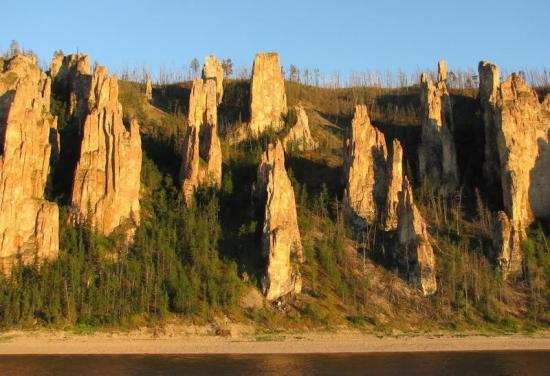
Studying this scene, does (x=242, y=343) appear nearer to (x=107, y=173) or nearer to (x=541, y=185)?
(x=107, y=173)

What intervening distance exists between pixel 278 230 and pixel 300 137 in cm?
2676

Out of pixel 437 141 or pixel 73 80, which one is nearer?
pixel 437 141

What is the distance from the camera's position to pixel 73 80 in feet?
281

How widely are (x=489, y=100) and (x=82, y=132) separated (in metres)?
43.1

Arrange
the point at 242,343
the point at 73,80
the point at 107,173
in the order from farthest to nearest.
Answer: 1. the point at 73,80
2. the point at 107,173
3. the point at 242,343

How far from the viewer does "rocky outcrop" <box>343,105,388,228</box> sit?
72938 mm

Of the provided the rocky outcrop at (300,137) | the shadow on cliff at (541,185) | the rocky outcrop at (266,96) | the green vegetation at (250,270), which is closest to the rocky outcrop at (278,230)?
the green vegetation at (250,270)

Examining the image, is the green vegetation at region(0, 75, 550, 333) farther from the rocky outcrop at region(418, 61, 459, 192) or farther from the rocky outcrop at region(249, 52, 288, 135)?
the rocky outcrop at region(249, 52, 288, 135)

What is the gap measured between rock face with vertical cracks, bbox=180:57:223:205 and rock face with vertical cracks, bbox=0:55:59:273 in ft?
43.3

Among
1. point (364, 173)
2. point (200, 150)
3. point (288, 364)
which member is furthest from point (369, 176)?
point (288, 364)

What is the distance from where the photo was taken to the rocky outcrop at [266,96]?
9006 centimetres

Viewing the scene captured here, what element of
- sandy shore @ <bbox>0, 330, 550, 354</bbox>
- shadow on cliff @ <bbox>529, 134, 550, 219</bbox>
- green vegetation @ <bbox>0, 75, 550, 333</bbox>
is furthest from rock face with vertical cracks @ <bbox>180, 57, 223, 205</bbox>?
shadow on cliff @ <bbox>529, 134, 550, 219</bbox>

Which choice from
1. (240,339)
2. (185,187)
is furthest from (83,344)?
(185,187)

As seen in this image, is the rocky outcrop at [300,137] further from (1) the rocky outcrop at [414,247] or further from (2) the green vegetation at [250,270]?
(1) the rocky outcrop at [414,247]
